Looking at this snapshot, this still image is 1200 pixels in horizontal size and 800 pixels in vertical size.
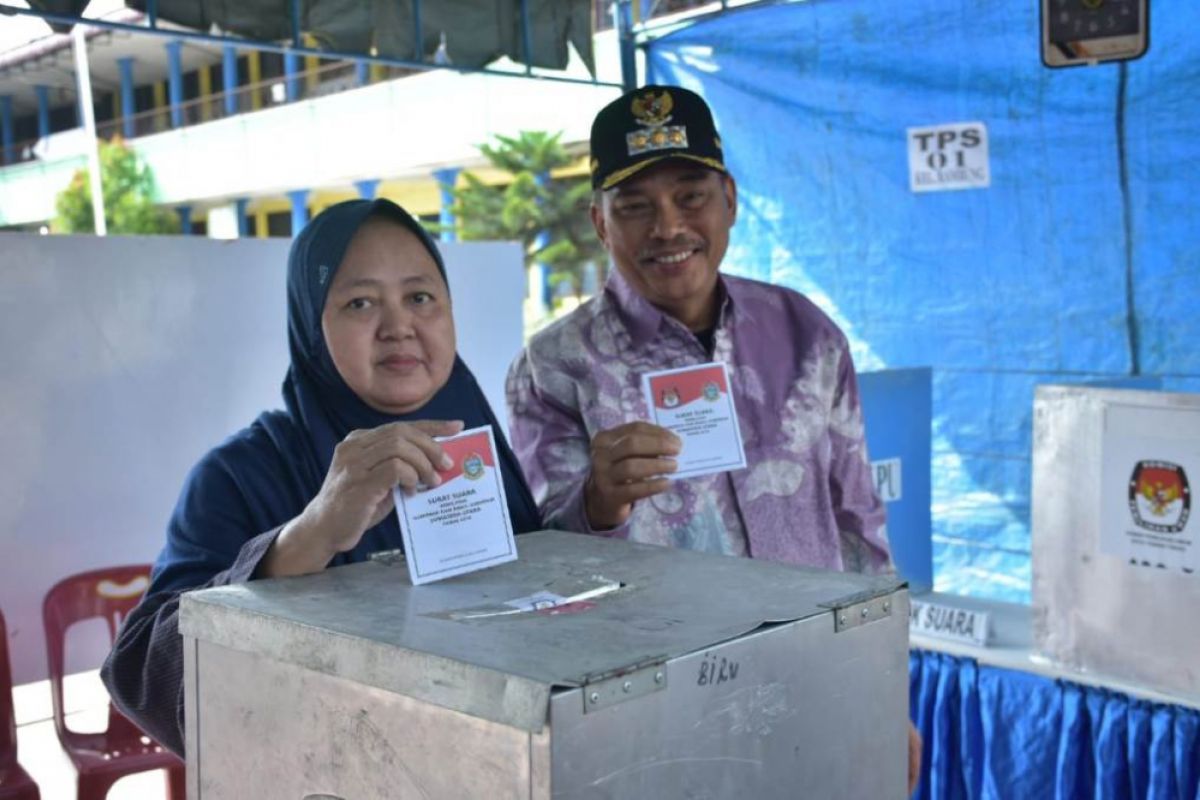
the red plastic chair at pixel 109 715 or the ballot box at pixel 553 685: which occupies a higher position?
the ballot box at pixel 553 685

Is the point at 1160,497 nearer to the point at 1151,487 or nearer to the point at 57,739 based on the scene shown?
the point at 1151,487

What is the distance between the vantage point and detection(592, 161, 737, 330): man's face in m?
1.95

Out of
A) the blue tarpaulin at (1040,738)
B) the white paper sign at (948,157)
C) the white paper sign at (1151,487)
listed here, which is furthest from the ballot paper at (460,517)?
the white paper sign at (948,157)

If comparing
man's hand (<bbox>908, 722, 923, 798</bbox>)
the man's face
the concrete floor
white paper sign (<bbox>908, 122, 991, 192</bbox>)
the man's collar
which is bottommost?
the concrete floor

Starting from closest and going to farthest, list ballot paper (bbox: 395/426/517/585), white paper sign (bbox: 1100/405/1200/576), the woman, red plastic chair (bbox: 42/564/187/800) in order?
1. ballot paper (bbox: 395/426/517/585)
2. the woman
3. white paper sign (bbox: 1100/405/1200/576)
4. red plastic chair (bbox: 42/564/187/800)

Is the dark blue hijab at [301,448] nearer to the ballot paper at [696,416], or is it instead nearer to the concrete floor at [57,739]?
the ballot paper at [696,416]

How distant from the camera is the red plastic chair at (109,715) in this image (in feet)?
9.89

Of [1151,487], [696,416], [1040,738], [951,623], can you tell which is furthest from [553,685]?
[951,623]

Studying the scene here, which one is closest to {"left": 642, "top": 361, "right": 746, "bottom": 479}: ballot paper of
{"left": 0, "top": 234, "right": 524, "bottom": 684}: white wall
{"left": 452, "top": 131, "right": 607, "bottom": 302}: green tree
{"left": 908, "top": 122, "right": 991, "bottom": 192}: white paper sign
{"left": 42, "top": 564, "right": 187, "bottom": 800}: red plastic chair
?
{"left": 42, "top": 564, "right": 187, "bottom": 800}: red plastic chair

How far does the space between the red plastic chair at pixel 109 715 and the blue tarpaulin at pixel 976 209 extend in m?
2.72

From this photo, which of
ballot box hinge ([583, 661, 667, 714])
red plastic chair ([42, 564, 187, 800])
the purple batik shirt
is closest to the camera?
ballot box hinge ([583, 661, 667, 714])

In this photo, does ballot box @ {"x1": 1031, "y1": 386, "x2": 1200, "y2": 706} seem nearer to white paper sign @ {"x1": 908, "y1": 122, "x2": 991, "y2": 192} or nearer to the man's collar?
the man's collar

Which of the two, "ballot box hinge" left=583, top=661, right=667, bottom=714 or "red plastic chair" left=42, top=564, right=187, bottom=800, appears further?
"red plastic chair" left=42, top=564, right=187, bottom=800

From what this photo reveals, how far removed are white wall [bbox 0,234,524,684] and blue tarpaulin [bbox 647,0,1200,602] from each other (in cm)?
202
